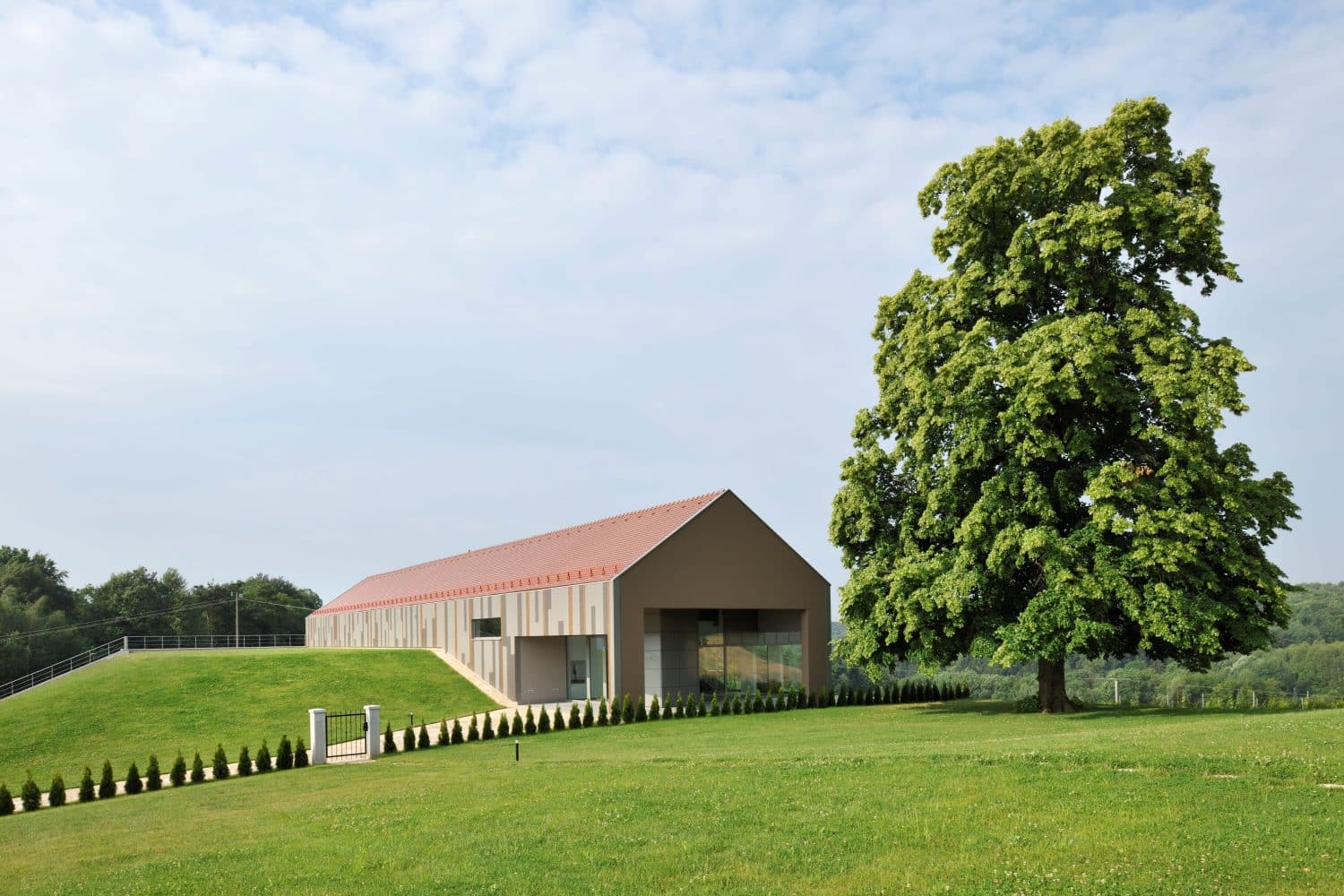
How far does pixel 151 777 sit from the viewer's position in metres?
21.9

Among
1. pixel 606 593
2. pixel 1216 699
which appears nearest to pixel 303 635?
pixel 606 593

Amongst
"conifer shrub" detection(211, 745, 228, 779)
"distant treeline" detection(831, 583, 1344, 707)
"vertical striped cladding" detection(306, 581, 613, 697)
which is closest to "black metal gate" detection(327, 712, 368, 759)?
"conifer shrub" detection(211, 745, 228, 779)

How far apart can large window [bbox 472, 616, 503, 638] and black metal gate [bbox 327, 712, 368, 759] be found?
8.78 metres

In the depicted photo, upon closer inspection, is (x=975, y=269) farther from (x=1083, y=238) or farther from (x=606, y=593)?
(x=606, y=593)

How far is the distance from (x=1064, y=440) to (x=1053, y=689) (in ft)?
23.0

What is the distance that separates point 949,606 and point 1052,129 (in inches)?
515

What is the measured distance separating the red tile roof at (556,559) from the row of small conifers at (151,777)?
12881mm

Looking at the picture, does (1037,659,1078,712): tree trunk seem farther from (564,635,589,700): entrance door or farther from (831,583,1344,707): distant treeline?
(831,583,1344,707): distant treeline

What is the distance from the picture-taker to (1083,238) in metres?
25.2

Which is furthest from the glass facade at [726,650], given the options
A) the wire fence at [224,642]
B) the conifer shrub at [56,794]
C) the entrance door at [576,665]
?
the wire fence at [224,642]

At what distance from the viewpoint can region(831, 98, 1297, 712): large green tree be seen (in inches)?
931

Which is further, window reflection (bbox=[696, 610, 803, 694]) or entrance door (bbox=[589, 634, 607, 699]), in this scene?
window reflection (bbox=[696, 610, 803, 694])

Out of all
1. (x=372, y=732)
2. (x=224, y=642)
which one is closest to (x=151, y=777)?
(x=372, y=732)

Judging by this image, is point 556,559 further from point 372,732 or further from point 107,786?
point 107,786
